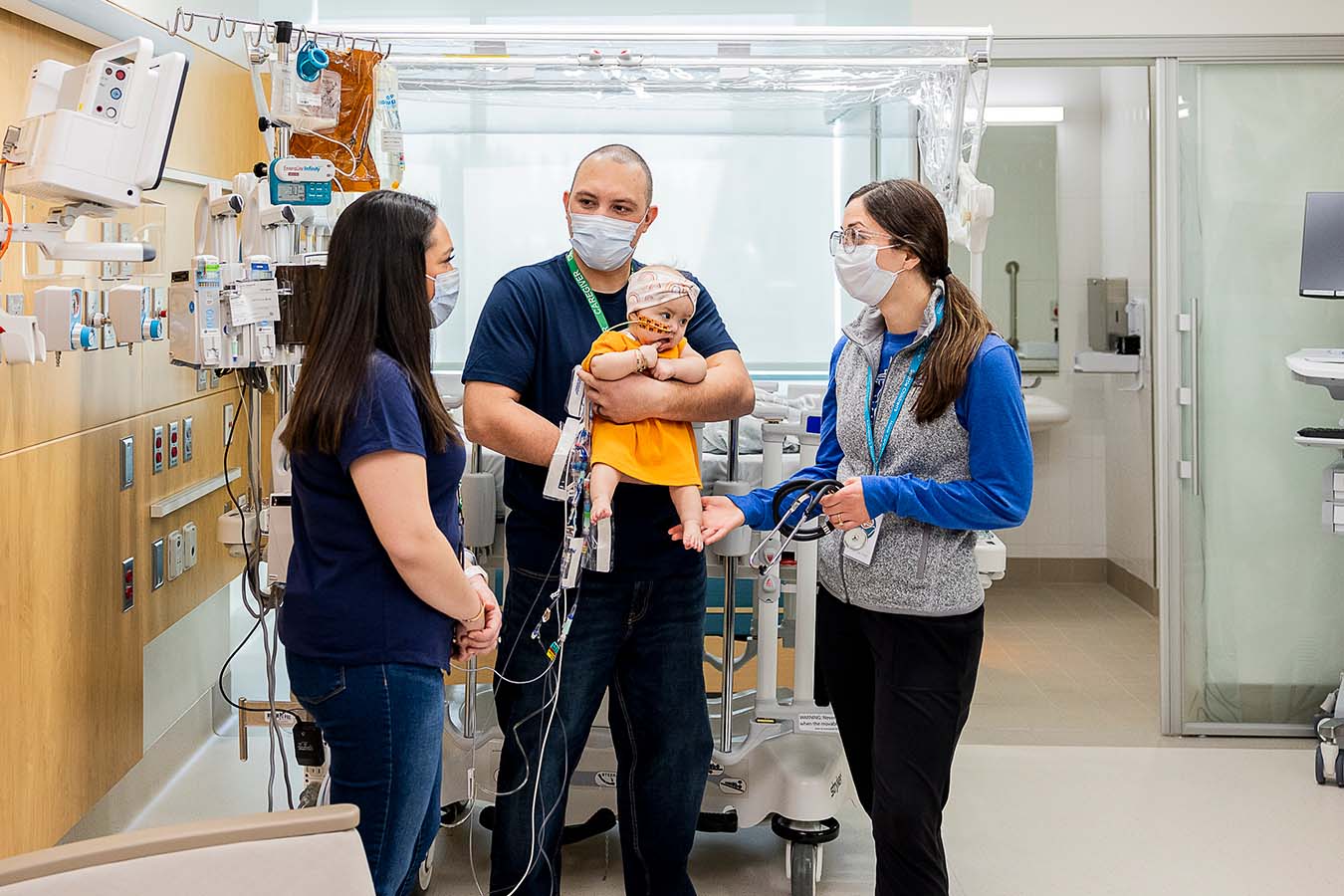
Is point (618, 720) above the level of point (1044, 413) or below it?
below

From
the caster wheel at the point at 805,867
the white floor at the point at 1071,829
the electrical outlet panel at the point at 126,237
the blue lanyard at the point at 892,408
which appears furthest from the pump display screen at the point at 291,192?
the caster wheel at the point at 805,867

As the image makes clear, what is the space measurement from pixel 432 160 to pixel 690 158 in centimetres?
83

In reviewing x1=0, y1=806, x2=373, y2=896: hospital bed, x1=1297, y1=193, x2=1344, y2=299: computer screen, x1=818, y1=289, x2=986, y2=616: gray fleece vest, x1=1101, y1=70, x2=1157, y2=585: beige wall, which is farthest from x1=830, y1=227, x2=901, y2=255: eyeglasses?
x1=1101, y1=70, x2=1157, y2=585: beige wall

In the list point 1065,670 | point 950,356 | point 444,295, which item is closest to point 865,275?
point 950,356

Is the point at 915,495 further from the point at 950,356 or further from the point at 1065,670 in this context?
the point at 1065,670

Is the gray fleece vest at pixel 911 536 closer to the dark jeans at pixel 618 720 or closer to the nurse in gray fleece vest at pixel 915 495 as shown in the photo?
the nurse in gray fleece vest at pixel 915 495

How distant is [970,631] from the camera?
89.8 inches

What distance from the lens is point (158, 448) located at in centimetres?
343

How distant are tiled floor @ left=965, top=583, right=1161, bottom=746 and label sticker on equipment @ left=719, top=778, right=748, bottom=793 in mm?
1493

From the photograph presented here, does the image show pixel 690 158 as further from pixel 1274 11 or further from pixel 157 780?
pixel 157 780

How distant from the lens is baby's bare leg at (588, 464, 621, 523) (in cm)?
227

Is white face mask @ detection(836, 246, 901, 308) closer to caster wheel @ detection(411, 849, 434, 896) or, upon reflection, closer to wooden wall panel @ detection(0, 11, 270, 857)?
wooden wall panel @ detection(0, 11, 270, 857)

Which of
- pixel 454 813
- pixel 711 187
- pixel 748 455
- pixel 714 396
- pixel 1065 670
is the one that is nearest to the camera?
pixel 714 396

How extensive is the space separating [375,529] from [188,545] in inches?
78.3
